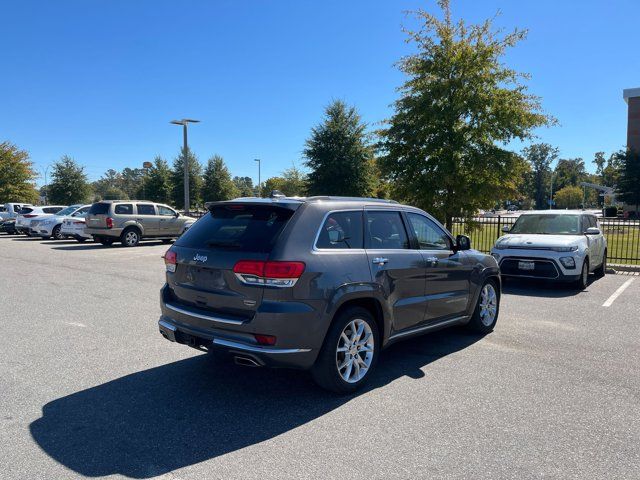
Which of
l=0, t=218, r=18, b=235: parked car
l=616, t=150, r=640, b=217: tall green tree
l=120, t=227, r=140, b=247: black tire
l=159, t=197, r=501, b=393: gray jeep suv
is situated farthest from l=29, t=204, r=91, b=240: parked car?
l=616, t=150, r=640, b=217: tall green tree

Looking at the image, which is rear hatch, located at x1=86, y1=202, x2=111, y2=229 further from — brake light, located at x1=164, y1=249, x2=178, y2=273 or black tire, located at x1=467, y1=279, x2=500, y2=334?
black tire, located at x1=467, y1=279, x2=500, y2=334

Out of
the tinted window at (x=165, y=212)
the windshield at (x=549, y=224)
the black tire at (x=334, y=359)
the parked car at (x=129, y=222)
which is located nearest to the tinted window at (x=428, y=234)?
the black tire at (x=334, y=359)

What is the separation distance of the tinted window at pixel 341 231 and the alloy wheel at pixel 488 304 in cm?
257

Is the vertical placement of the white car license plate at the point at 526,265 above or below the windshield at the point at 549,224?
below

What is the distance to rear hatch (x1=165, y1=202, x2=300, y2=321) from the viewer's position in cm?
400

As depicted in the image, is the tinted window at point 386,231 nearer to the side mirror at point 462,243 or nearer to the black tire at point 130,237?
the side mirror at point 462,243

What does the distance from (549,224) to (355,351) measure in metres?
8.33

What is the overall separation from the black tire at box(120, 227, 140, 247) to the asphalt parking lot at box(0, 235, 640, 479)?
1266cm

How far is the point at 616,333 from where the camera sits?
659 cm

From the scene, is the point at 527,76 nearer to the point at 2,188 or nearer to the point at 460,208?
the point at 460,208

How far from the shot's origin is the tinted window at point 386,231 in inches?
188

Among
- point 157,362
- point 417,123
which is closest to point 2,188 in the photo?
point 417,123

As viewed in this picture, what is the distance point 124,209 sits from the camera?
1919 cm

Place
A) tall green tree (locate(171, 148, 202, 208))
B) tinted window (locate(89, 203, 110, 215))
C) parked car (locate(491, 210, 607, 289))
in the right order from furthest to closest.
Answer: tall green tree (locate(171, 148, 202, 208)), tinted window (locate(89, 203, 110, 215)), parked car (locate(491, 210, 607, 289))
